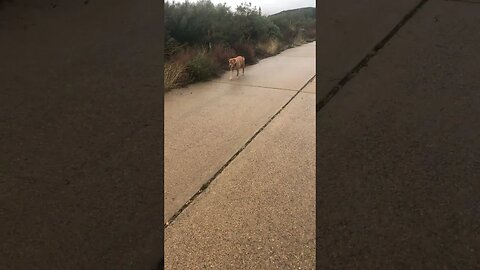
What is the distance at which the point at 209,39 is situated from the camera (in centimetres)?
781

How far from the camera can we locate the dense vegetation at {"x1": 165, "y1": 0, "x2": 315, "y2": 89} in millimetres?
5887
